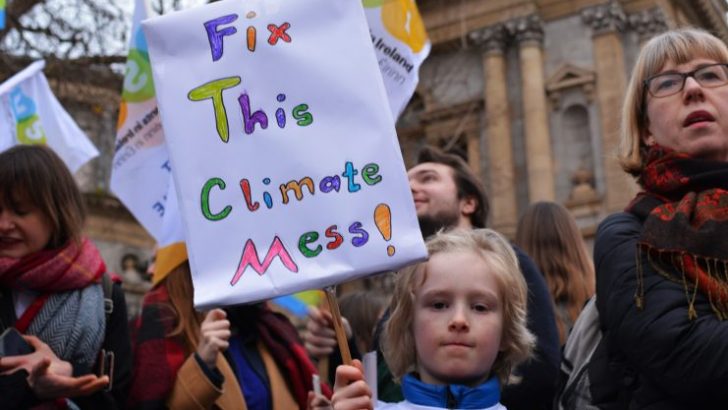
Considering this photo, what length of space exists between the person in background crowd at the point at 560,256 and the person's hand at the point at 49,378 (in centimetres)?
251

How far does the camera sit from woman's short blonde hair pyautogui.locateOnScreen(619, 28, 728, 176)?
2990 mm

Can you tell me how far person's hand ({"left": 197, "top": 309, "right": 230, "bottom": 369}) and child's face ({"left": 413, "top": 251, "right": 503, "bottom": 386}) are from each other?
1.11 metres

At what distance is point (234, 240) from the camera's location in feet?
8.97

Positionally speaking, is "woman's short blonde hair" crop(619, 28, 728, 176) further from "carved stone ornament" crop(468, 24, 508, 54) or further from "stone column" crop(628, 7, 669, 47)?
"carved stone ornament" crop(468, 24, 508, 54)

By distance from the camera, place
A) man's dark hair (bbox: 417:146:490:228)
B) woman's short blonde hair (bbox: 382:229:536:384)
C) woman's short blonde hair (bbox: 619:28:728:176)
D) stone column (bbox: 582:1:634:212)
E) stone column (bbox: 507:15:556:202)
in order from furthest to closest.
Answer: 1. stone column (bbox: 507:15:556:202)
2. stone column (bbox: 582:1:634:212)
3. man's dark hair (bbox: 417:146:490:228)
4. woman's short blonde hair (bbox: 382:229:536:384)
5. woman's short blonde hair (bbox: 619:28:728:176)

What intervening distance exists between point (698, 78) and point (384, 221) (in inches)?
43.1

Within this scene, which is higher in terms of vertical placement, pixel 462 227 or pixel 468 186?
pixel 468 186

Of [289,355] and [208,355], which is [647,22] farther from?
[208,355]

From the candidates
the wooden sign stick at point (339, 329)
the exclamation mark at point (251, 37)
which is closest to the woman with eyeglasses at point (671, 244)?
the wooden sign stick at point (339, 329)

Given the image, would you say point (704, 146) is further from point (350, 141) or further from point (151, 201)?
point (151, 201)

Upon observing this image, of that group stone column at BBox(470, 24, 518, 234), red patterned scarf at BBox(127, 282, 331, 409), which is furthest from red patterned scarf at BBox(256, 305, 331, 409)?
stone column at BBox(470, 24, 518, 234)

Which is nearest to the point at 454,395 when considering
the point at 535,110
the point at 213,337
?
the point at 213,337

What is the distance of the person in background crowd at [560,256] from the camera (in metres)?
4.96

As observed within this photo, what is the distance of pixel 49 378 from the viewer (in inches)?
128
